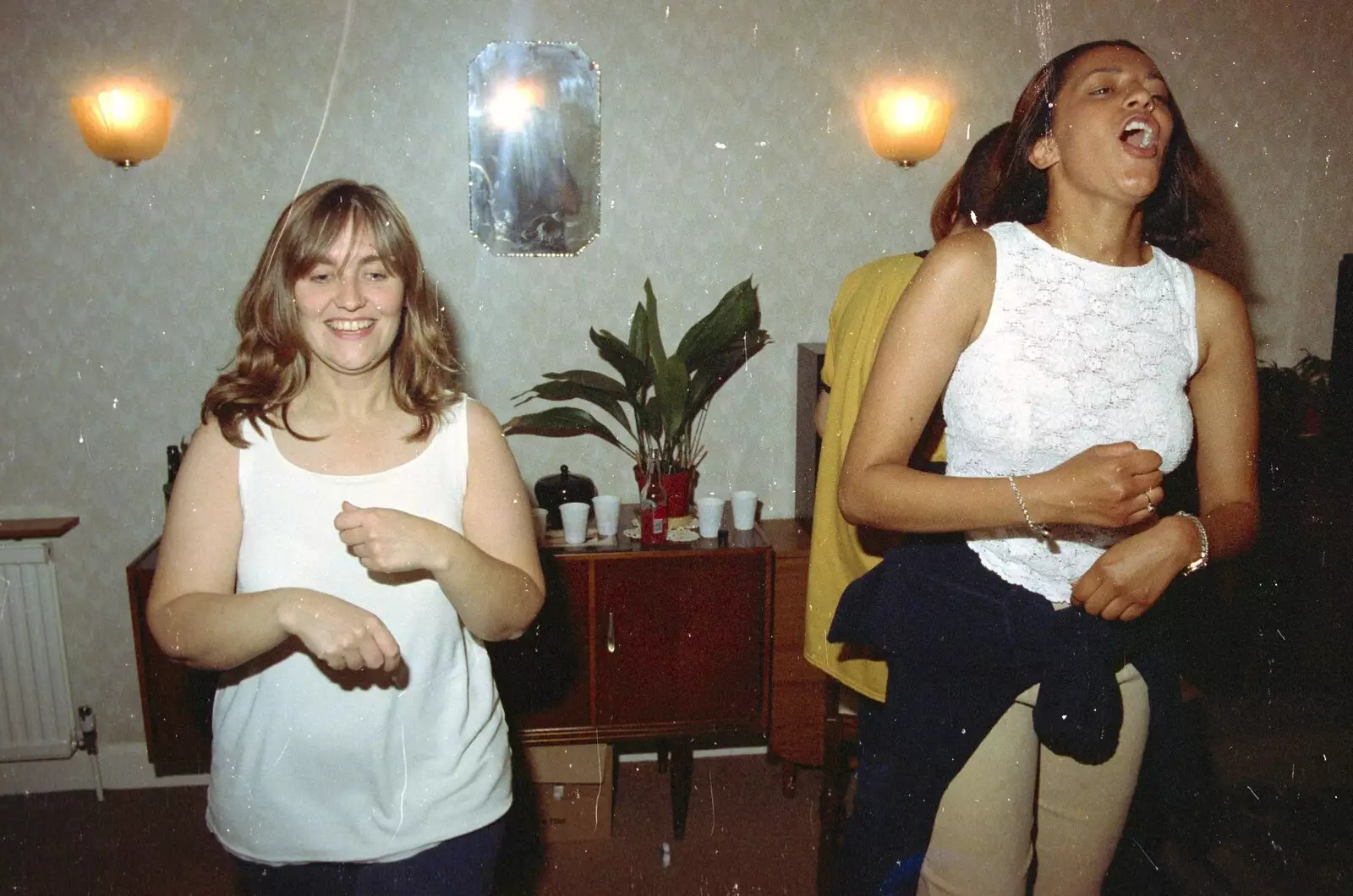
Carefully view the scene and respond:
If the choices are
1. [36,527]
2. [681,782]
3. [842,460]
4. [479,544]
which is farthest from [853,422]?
[36,527]

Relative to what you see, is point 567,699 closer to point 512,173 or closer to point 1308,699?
point 512,173

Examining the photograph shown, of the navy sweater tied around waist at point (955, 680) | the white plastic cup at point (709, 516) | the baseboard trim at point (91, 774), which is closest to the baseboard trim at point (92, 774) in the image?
the baseboard trim at point (91, 774)

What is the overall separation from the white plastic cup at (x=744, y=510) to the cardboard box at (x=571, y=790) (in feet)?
2.64

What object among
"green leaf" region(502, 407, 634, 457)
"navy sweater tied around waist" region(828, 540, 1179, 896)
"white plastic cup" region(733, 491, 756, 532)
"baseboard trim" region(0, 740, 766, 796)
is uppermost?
"green leaf" region(502, 407, 634, 457)

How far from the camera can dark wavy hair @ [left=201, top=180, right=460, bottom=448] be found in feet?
4.42

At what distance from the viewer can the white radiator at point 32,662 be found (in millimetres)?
3068

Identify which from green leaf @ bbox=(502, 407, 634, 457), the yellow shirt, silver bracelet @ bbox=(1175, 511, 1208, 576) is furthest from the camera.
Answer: green leaf @ bbox=(502, 407, 634, 457)

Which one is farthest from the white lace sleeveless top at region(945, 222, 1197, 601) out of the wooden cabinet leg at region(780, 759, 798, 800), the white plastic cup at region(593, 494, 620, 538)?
the wooden cabinet leg at region(780, 759, 798, 800)

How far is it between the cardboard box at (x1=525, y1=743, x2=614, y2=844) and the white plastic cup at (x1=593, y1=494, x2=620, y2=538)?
2.13ft

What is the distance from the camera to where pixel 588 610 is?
2854mm

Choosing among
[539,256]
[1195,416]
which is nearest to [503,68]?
[539,256]

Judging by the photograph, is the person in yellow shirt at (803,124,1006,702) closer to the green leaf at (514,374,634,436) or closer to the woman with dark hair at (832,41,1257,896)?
the woman with dark hair at (832,41,1257,896)

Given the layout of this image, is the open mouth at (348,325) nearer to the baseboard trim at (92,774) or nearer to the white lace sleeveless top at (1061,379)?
the white lace sleeveless top at (1061,379)

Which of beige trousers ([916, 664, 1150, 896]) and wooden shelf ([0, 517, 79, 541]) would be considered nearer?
beige trousers ([916, 664, 1150, 896])
